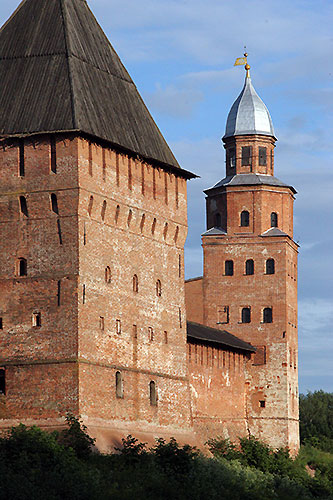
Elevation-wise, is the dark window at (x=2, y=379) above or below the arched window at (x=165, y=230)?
below

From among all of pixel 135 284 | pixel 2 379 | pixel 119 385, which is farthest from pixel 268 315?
pixel 2 379

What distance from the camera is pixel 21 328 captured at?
4381 centimetres

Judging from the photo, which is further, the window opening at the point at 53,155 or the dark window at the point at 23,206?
the dark window at the point at 23,206

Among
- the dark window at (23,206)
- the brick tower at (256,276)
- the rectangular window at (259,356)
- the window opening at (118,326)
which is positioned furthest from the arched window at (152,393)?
the rectangular window at (259,356)

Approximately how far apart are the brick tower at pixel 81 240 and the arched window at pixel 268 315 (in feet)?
47.5

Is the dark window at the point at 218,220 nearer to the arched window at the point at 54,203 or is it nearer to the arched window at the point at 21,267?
the arched window at the point at 54,203

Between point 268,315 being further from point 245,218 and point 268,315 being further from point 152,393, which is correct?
point 152,393

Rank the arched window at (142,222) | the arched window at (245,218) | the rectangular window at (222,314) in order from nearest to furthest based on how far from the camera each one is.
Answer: the arched window at (142,222)
the rectangular window at (222,314)
the arched window at (245,218)

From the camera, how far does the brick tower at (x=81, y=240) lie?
143 ft

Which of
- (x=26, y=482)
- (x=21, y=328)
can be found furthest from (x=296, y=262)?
(x=26, y=482)

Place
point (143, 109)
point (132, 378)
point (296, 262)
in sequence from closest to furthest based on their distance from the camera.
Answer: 1. point (132, 378)
2. point (143, 109)
3. point (296, 262)

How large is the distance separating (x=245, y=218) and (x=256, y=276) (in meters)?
2.92

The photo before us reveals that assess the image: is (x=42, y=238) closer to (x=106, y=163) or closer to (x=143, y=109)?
(x=106, y=163)

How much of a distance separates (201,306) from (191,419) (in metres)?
13.4
